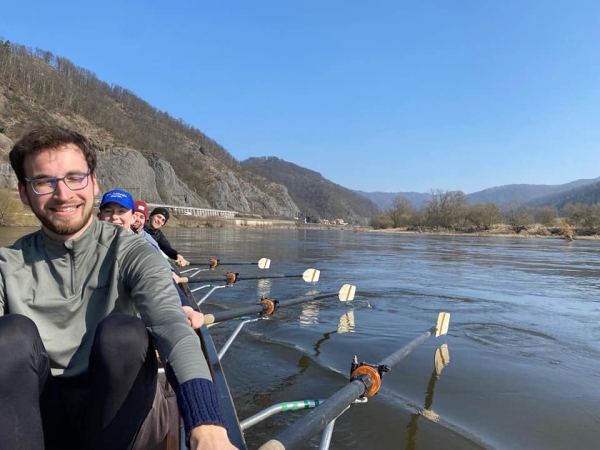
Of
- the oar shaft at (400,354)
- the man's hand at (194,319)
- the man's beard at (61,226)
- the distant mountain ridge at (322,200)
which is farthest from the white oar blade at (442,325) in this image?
the distant mountain ridge at (322,200)

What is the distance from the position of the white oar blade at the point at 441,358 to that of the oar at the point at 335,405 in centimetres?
123

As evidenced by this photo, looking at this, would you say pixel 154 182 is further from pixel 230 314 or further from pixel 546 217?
pixel 230 314

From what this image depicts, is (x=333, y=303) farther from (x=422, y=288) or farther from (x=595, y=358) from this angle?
(x=595, y=358)

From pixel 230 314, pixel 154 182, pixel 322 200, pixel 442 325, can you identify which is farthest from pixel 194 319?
pixel 322 200

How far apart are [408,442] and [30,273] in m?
2.53

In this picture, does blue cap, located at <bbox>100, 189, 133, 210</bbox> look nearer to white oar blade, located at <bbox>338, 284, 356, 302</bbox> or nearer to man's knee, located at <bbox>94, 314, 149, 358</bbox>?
man's knee, located at <bbox>94, 314, 149, 358</bbox>

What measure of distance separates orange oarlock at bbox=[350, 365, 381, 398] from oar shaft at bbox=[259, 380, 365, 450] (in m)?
0.11

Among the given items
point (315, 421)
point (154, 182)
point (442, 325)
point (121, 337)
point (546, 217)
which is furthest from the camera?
point (546, 217)

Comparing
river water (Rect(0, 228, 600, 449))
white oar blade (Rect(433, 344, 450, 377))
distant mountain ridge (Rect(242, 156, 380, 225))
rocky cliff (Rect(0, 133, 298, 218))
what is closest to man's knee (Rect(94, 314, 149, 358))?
river water (Rect(0, 228, 600, 449))

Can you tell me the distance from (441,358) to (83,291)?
153 inches

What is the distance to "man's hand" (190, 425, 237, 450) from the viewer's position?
3.97 feet

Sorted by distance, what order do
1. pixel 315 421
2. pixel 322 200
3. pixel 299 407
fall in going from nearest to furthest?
pixel 315 421 → pixel 299 407 → pixel 322 200

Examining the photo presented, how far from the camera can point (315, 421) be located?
171 cm

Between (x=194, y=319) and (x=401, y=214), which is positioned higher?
(x=401, y=214)
